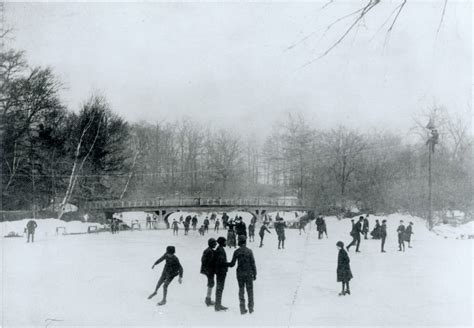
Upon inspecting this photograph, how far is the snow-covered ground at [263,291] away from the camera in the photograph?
9203 millimetres

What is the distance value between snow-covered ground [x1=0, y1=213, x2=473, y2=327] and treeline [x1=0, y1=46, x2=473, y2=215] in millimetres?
16425

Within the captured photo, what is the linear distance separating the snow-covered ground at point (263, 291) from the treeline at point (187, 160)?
16.4 m

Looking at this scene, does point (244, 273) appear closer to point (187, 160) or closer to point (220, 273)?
point (220, 273)

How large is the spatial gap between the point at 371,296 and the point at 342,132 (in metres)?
47.4

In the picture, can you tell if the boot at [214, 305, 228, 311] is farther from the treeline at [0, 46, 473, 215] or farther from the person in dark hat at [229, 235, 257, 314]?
the treeline at [0, 46, 473, 215]

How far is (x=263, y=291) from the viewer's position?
40.3 ft

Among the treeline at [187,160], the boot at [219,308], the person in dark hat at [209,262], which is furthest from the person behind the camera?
the treeline at [187,160]

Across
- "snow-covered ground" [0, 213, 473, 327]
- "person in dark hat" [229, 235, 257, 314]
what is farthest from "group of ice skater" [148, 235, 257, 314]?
"snow-covered ground" [0, 213, 473, 327]

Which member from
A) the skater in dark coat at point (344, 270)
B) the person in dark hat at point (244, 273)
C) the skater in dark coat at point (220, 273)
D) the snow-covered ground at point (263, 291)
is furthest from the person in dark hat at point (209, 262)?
the skater in dark coat at point (344, 270)

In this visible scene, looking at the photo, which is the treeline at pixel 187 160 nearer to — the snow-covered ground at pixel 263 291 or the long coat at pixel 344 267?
the snow-covered ground at pixel 263 291

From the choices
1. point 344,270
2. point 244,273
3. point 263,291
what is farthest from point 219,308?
point 344,270

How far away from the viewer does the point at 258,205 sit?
52750 mm

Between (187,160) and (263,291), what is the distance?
63615 millimetres

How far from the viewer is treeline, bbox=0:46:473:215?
120ft
